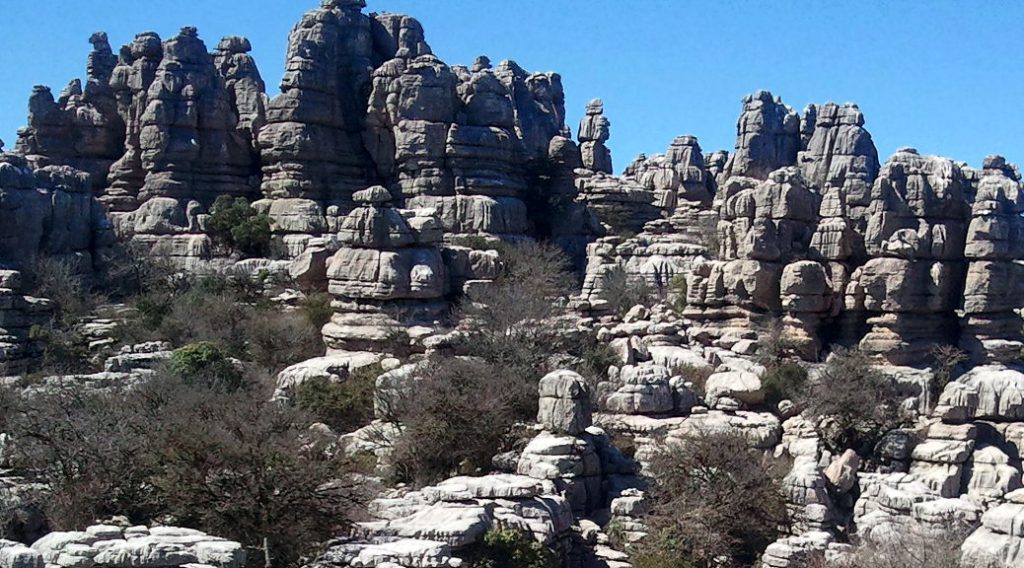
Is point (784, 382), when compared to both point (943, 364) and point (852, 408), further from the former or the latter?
point (943, 364)

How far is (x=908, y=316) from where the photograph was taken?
25.2 metres

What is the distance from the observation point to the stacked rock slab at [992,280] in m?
25.1

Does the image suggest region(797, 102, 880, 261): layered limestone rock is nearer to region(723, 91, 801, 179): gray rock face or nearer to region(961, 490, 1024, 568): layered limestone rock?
region(723, 91, 801, 179): gray rock face

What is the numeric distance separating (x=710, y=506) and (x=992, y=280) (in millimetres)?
11192

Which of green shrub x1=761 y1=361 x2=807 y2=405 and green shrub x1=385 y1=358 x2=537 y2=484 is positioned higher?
green shrub x1=761 y1=361 x2=807 y2=405

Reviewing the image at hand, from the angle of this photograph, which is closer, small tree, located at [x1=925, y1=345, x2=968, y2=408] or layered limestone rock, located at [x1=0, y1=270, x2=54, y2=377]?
small tree, located at [x1=925, y1=345, x2=968, y2=408]

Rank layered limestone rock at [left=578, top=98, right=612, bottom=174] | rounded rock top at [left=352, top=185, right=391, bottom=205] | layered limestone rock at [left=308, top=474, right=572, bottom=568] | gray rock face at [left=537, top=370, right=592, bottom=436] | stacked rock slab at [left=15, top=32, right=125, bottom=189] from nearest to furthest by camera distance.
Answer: layered limestone rock at [left=308, top=474, right=572, bottom=568] → gray rock face at [left=537, top=370, right=592, bottom=436] → rounded rock top at [left=352, top=185, right=391, bottom=205] → stacked rock slab at [left=15, top=32, right=125, bottom=189] → layered limestone rock at [left=578, top=98, right=612, bottom=174]

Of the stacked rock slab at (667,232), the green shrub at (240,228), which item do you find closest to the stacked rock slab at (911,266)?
the stacked rock slab at (667,232)

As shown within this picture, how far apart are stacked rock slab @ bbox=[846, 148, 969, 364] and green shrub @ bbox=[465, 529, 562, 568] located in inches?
482

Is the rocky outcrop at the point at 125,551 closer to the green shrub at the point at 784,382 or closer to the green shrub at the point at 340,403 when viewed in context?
the green shrub at the point at 340,403

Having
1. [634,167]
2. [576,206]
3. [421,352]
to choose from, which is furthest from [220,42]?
[421,352]

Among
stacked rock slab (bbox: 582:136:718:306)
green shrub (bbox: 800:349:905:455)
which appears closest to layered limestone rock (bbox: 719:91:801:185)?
stacked rock slab (bbox: 582:136:718:306)

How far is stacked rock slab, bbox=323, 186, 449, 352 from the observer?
2639 cm

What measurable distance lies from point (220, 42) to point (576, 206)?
16.5m
